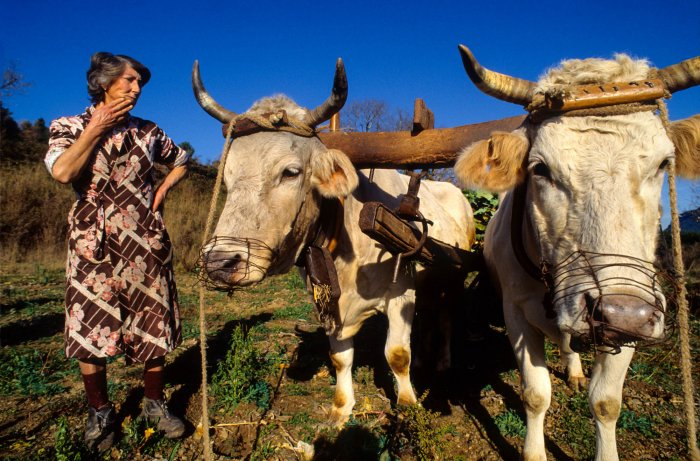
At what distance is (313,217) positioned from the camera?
2.83 metres

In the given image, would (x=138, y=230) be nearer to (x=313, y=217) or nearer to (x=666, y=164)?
(x=313, y=217)

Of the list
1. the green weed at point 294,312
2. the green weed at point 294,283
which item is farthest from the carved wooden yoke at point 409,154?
the green weed at point 294,283

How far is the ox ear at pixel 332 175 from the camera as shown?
8.70 feet

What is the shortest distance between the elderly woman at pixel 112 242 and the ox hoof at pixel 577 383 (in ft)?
11.6

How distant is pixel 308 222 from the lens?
277 centimetres

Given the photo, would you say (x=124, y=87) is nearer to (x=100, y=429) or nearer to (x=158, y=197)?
(x=158, y=197)

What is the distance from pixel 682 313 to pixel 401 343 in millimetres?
2131

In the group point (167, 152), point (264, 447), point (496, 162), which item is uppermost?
point (167, 152)

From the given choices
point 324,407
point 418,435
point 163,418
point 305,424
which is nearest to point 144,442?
point 163,418

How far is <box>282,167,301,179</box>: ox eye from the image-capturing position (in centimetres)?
255

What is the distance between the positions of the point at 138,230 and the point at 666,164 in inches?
121

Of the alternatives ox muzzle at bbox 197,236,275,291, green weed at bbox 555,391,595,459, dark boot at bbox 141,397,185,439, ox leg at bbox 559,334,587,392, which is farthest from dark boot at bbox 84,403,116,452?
ox leg at bbox 559,334,587,392

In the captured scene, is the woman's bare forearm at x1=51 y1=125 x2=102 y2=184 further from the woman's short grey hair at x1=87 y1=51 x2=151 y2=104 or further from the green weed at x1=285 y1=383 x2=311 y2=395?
the green weed at x1=285 y1=383 x2=311 y2=395

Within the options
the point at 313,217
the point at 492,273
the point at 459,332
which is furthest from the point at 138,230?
the point at 459,332
